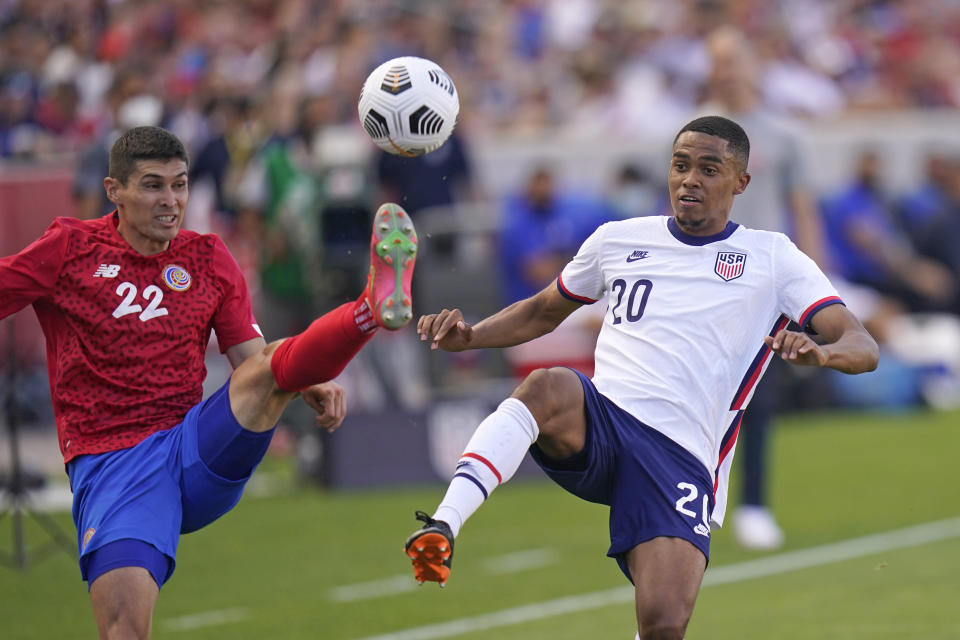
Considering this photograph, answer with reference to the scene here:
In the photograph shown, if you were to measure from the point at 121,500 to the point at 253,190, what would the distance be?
31.0ft

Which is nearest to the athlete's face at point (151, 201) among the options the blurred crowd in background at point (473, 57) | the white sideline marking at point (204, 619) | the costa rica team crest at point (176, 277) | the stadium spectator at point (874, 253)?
the costa rica team crest at point (176, 277)

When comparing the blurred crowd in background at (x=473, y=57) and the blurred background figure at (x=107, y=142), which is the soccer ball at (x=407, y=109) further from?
the blurred crowd in background at (x=473, y=57)

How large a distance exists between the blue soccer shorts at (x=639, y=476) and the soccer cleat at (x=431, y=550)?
728 millimetres

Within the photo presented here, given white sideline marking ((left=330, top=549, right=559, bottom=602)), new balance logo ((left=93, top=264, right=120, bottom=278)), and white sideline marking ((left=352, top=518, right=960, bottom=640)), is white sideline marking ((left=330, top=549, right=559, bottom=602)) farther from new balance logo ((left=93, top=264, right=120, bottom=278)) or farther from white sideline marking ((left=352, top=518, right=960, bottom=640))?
new balance logo ((left=93, top=264, right=120, bottom=278))

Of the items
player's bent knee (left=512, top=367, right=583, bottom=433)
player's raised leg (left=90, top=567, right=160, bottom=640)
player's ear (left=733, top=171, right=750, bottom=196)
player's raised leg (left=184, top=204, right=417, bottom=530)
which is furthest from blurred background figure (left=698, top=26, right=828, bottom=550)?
player's raised leg (left=90, top=567, right=160, bottom=640)

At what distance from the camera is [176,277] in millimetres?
6074

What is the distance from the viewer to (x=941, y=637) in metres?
7.50

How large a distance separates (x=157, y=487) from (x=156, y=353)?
1.77 ft

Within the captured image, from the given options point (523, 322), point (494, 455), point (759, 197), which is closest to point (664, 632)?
point (494, 455)

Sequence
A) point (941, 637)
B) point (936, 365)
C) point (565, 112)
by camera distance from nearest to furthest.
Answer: point (941, 637) → point (936, 365) → point (565, 112)

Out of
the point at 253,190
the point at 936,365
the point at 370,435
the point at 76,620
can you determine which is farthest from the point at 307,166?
the point at 936,365

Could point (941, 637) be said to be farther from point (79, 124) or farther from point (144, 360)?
point (79, 124)

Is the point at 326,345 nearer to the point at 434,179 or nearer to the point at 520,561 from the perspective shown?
the point at 520,561

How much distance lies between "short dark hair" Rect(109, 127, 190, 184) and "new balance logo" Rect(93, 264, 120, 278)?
0.34 m
